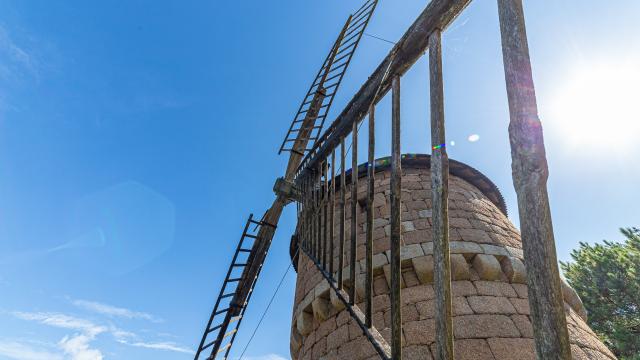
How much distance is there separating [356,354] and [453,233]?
1736mm

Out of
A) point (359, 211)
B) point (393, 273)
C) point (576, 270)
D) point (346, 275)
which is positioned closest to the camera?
point (393, 273)

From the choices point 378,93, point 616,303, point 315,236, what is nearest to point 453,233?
point 315,236

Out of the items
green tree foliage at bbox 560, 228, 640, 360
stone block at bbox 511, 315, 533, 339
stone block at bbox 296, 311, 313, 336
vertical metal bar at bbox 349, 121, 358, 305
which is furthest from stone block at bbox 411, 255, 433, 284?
green tree foliage at bbox 560, 228, 640, 360

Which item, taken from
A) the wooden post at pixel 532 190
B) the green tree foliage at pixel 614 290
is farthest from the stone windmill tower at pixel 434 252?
the green tree foliage at pixel 614 290

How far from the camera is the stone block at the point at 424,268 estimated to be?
3.31m

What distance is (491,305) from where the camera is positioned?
3.05m

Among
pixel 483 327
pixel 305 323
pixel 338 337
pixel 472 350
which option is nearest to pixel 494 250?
pixel 483 327

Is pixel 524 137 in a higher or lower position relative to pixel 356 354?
higher

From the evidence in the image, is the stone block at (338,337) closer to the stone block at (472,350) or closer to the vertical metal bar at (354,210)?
the stone block at (472,350)

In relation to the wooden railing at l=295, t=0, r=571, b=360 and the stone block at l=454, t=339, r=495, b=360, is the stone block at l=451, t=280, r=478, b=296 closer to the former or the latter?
the stone block at l=454, t=339, r=495, b=360

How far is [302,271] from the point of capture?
16.1 feet

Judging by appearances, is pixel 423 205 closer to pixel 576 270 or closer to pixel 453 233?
pixel 453 233

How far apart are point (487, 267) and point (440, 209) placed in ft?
7.75

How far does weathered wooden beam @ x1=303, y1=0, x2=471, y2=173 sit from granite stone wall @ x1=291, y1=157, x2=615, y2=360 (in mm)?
→ 1611
